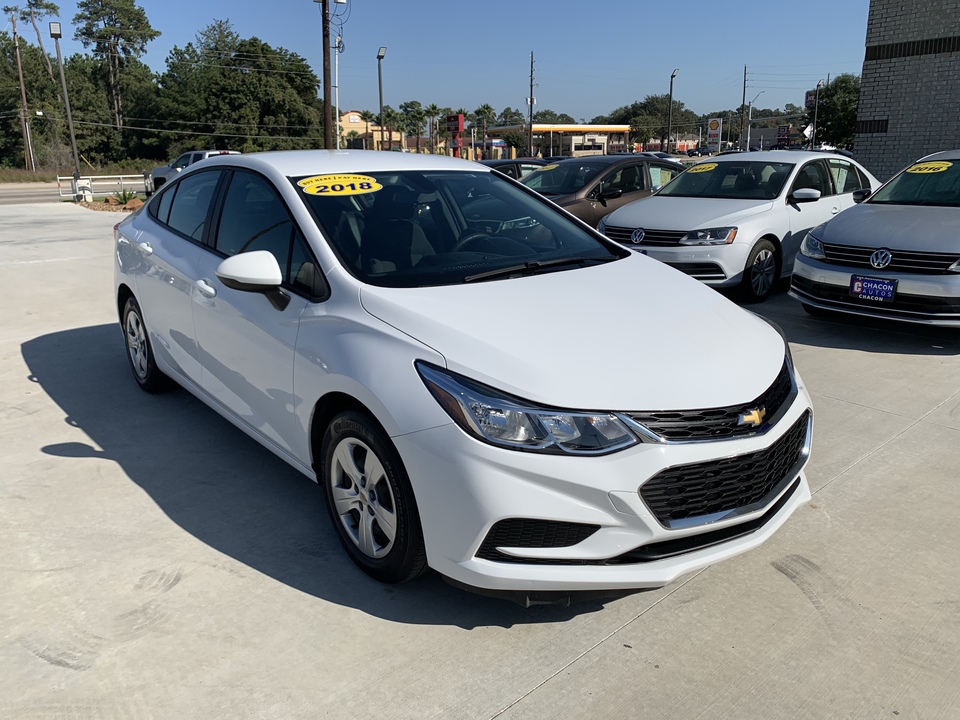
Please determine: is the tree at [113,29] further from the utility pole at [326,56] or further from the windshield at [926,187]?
the windshield at [926,187]

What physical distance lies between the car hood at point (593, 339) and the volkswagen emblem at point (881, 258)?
3542mm

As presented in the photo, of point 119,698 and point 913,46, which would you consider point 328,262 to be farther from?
point 913,46

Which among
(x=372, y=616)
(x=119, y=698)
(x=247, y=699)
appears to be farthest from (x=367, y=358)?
(x=119, y=698)

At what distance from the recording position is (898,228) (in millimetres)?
6383

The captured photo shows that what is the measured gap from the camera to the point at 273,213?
3551 millimetres

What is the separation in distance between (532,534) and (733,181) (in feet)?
24.1

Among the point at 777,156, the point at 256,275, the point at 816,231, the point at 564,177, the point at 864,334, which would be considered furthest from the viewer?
the point at 564,177

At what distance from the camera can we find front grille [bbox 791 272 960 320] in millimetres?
5871

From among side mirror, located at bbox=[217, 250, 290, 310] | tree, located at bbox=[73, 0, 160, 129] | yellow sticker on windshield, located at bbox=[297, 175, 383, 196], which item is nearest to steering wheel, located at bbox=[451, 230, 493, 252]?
yellow sticker on windshield, located at bbox=[297, 175, 383, 196]

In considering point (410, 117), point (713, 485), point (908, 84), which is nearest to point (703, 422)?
point (713, 485)

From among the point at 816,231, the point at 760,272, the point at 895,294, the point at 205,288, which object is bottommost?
the point at 760,272

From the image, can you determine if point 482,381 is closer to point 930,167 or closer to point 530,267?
point 530,267

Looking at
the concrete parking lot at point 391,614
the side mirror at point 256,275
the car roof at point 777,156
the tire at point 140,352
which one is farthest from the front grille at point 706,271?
the side mirror at point 256,275

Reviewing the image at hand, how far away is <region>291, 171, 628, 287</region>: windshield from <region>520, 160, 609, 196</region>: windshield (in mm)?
6700
